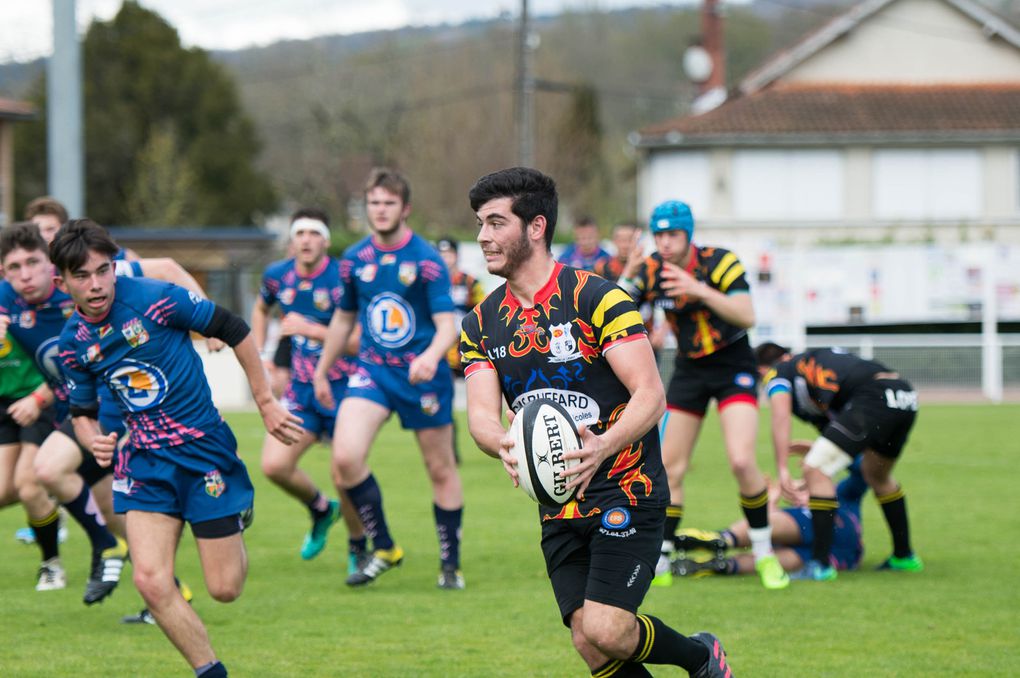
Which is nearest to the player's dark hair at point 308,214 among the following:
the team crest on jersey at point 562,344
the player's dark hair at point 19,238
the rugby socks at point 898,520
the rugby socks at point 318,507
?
the rugby socks at point 318,507

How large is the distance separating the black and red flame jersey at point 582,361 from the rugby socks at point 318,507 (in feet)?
14.5

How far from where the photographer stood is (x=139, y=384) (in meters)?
5.90

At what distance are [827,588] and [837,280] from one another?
57.2 ft

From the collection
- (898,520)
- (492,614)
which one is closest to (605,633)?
(492,614)

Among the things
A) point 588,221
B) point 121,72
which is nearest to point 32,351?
point 588,221

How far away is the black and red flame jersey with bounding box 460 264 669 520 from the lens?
491 centimetres

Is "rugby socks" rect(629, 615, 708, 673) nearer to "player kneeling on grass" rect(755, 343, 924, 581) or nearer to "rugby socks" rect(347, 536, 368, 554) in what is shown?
"player kneeling on grass" rect(755, 343, 924, 581)

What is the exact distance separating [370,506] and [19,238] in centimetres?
256

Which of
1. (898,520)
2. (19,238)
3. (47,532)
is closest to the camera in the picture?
(19,238)

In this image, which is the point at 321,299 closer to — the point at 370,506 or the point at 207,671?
the point at 370,506

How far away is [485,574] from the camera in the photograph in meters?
8.95

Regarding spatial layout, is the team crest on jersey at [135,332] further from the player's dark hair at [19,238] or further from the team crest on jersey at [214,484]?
the player's dark hair at [19,238]

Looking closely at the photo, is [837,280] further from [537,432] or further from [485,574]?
[537,432]

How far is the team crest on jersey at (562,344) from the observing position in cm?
493
